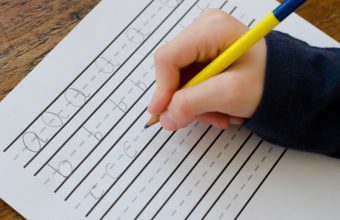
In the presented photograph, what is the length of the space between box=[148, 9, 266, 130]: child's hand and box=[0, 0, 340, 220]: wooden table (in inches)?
5.1

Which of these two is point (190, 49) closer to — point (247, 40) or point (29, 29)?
point (247, 40)

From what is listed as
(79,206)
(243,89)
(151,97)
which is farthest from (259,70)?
(79,206)

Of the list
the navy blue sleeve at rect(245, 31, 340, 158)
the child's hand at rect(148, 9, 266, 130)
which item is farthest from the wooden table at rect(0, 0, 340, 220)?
the navy blue sleeve at rect(245, 31, 340, 158)

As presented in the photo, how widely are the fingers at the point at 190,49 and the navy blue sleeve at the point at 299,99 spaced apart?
0.05 metres

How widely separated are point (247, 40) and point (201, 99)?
0.08 m

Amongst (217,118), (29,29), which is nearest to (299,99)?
(217,118)

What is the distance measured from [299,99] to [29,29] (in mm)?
314

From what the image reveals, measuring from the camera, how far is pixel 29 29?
54 cm

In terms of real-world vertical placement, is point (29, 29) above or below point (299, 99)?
below

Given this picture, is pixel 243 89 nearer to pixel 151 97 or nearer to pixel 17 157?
pixel 151 97

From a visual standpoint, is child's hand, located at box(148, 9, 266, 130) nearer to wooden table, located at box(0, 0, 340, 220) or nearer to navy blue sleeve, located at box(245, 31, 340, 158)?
navy blue sleeve, located at box(245, 31, 340, 158)

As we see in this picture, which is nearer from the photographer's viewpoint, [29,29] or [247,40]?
[247,40]

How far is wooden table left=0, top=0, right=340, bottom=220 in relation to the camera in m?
0.53

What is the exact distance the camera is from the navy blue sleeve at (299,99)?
18.9 inches
